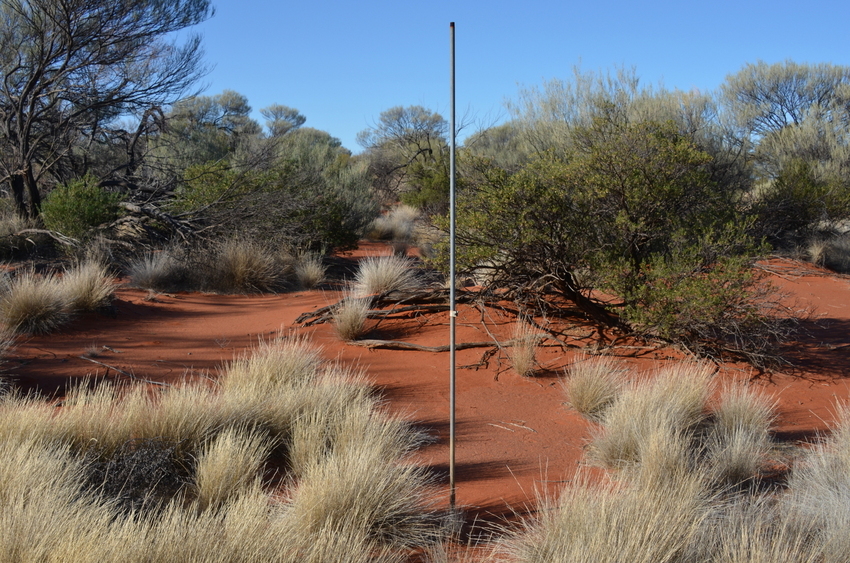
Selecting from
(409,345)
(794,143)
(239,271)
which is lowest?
(409,345)

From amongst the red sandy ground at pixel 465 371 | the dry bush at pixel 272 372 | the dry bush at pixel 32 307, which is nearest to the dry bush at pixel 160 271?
the red sandy ground at pixel 465 371

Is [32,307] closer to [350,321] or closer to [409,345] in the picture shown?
[350,321]

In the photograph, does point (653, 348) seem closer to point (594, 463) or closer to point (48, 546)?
point (594, 463)

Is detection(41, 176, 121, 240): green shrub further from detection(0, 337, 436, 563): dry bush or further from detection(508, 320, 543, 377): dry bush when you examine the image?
detection(508, 320, 543, 377): dry bush

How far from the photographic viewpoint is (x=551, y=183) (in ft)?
28.7

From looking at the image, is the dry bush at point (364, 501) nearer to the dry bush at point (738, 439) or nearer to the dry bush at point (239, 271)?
the dry bush at point (738, 439)

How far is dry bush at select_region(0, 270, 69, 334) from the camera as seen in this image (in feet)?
27.3

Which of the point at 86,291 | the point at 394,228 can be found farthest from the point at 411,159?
the point at 86,291

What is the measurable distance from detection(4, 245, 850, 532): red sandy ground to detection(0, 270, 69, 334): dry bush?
0.23 metres

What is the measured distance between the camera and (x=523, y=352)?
25.3 ft

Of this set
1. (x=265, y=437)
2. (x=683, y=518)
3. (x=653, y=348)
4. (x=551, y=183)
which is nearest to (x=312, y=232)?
(x=551, y=183)

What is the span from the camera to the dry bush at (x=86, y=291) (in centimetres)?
938

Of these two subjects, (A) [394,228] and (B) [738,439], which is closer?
(B) [738,439]

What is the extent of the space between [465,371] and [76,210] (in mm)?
9471
